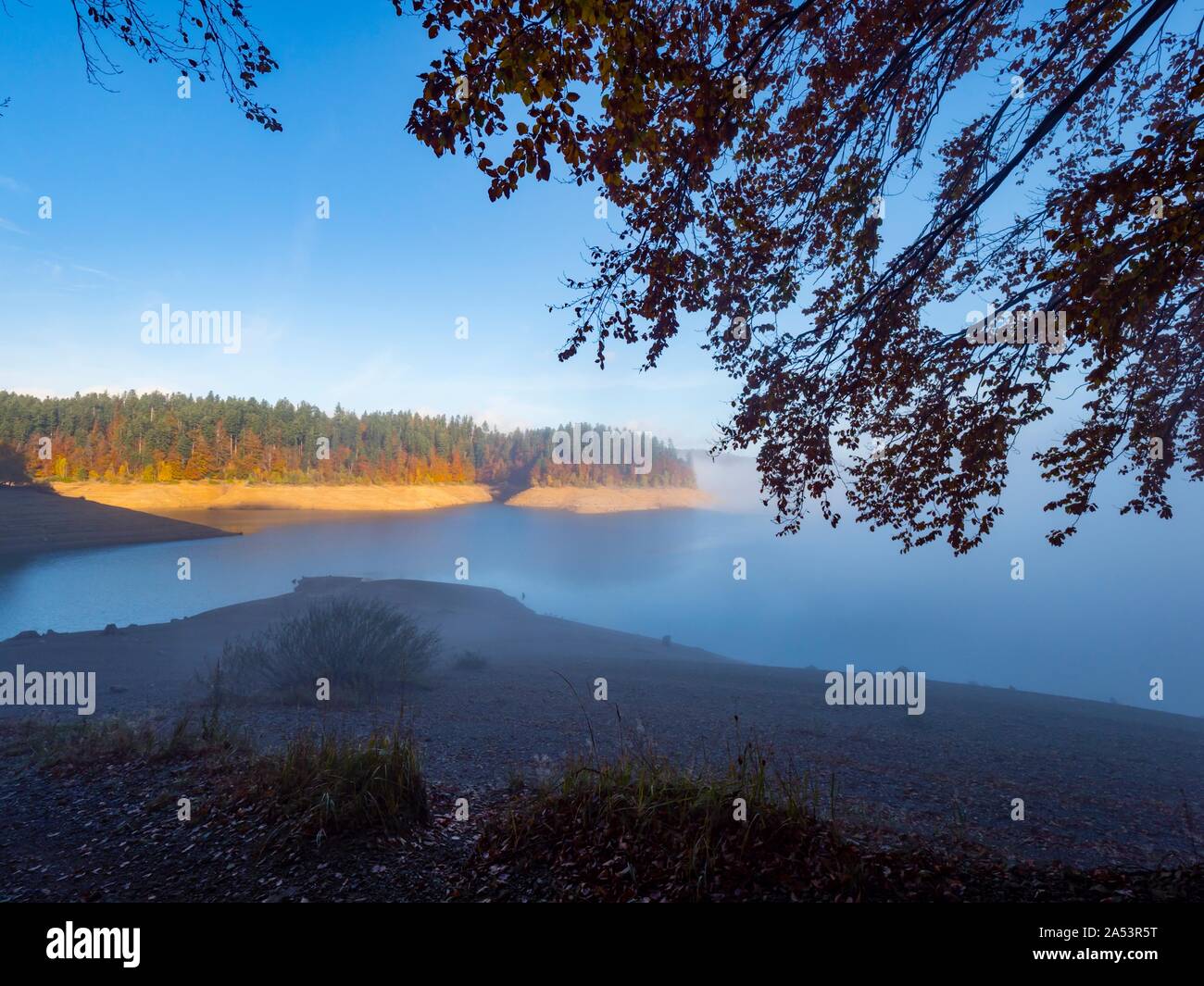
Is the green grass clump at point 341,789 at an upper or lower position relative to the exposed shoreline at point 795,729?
upper

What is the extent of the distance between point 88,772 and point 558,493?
8619 centimetres

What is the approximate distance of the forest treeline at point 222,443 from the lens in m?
57.1

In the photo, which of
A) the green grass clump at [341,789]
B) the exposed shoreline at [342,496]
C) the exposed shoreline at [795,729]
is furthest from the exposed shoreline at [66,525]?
the green grass clump at [341,789]

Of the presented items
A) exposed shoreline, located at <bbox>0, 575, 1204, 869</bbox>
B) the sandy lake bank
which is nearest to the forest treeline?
the sandy lake bank

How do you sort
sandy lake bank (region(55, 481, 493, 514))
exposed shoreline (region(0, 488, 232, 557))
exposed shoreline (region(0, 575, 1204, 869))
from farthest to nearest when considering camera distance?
sandy lake bank (region(55, 481, 493, 514)) → exposed shoreline (region(0, 488, 232, 557)) → exposed shoreline (region(0, 575, 1204, 869))

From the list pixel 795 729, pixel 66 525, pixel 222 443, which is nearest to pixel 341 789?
pixel 795 729

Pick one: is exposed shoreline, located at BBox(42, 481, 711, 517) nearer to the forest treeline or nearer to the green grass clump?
the forest treeline

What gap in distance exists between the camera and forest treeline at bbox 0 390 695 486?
5709 centimetres

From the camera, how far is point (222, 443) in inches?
2447

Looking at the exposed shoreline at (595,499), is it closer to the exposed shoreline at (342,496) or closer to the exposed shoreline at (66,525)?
the exposed shoreline at (342,496)

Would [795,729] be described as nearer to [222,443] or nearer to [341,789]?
[341,789]

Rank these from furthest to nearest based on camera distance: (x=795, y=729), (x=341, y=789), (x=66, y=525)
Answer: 1. (x=66, y=525)
2. (x=795, y=729)
3. (x=341, y=789)

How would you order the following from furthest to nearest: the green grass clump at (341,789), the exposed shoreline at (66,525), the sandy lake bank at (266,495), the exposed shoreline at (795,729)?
1. the sandy lake bank at (266,495)
2. the exposed shoreline at (66,525)
3. the exposed shoreline at (795,729)
4. the green grass clump at (341,789)
